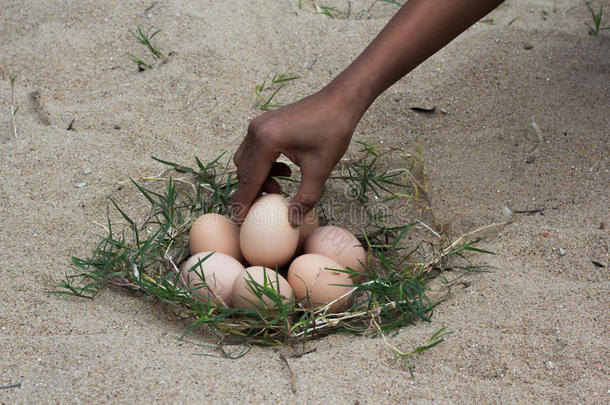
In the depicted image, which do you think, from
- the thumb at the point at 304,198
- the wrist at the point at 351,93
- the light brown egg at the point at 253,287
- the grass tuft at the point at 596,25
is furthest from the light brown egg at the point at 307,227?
the grass tuft at the point at 596,25

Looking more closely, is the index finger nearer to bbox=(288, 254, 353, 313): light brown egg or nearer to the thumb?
the thumb

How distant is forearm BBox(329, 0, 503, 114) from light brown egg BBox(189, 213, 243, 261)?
602mm

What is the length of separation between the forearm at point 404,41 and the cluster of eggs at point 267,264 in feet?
1.47

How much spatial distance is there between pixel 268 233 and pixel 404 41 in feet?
2.47

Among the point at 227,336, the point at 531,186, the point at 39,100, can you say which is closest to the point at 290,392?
the point at 227,336

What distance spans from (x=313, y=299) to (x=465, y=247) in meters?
0.56

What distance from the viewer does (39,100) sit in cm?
297

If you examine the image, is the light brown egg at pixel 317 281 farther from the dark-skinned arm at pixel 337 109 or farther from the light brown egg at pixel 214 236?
the light brown egg at pixel 214 236

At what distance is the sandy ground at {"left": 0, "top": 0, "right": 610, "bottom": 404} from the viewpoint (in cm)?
170

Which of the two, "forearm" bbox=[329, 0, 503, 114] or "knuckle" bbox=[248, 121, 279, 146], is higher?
"forearm" bbox=[329, 0, 503, 114]

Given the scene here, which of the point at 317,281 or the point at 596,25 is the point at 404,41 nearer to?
the point at 317,281

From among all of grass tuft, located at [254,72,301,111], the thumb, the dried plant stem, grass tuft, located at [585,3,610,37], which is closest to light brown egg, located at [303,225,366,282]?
the thumb

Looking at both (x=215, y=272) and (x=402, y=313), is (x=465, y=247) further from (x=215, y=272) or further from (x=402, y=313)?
(x=215, y=272)

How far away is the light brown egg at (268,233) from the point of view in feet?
6.74
